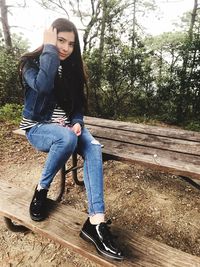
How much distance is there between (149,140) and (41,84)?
1.18 metres

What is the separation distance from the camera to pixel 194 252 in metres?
2.48

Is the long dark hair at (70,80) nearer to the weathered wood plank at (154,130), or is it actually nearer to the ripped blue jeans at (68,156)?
the ripped blue jeans at (68,156)

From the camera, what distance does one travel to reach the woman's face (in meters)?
2.27

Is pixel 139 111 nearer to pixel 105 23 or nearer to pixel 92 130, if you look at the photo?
pixel 105 23

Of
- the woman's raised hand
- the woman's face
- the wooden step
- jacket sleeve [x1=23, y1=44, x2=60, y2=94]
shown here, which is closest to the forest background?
the woman's face

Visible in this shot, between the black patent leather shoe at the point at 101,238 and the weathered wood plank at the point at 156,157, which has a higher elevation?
the weathered wood plank at the point at 156,157

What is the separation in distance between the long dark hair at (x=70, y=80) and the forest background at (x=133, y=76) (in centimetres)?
299

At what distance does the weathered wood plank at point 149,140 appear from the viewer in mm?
2426

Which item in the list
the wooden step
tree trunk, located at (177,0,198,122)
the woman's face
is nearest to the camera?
the wooden step

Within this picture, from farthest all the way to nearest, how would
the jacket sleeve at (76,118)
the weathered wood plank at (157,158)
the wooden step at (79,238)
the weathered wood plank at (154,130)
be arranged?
the weathered wood plank at (154,130) < the jacket sleeve at (76,118) < the weathered wood plank at (157,158) < the wooden step at (79,238)

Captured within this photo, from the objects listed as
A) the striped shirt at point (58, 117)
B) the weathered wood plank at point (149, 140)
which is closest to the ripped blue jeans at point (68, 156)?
the striped shirt at point (58, 117)

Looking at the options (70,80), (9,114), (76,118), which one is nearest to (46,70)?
(70,80)

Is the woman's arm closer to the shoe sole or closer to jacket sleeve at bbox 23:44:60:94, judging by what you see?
jacket sleeve at bbox 23:44:60:94

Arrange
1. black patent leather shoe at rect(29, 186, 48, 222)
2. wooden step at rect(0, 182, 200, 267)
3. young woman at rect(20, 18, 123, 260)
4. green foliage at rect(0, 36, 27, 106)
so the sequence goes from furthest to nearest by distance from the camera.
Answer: green foliage at rect(0, 36, 27, 106)
black patent leather shoe at rect(29, 186, 48, 222)
young woman at rect(20, 18, 123, 260)
wooden step at rect(0, 182, 200, 267)
